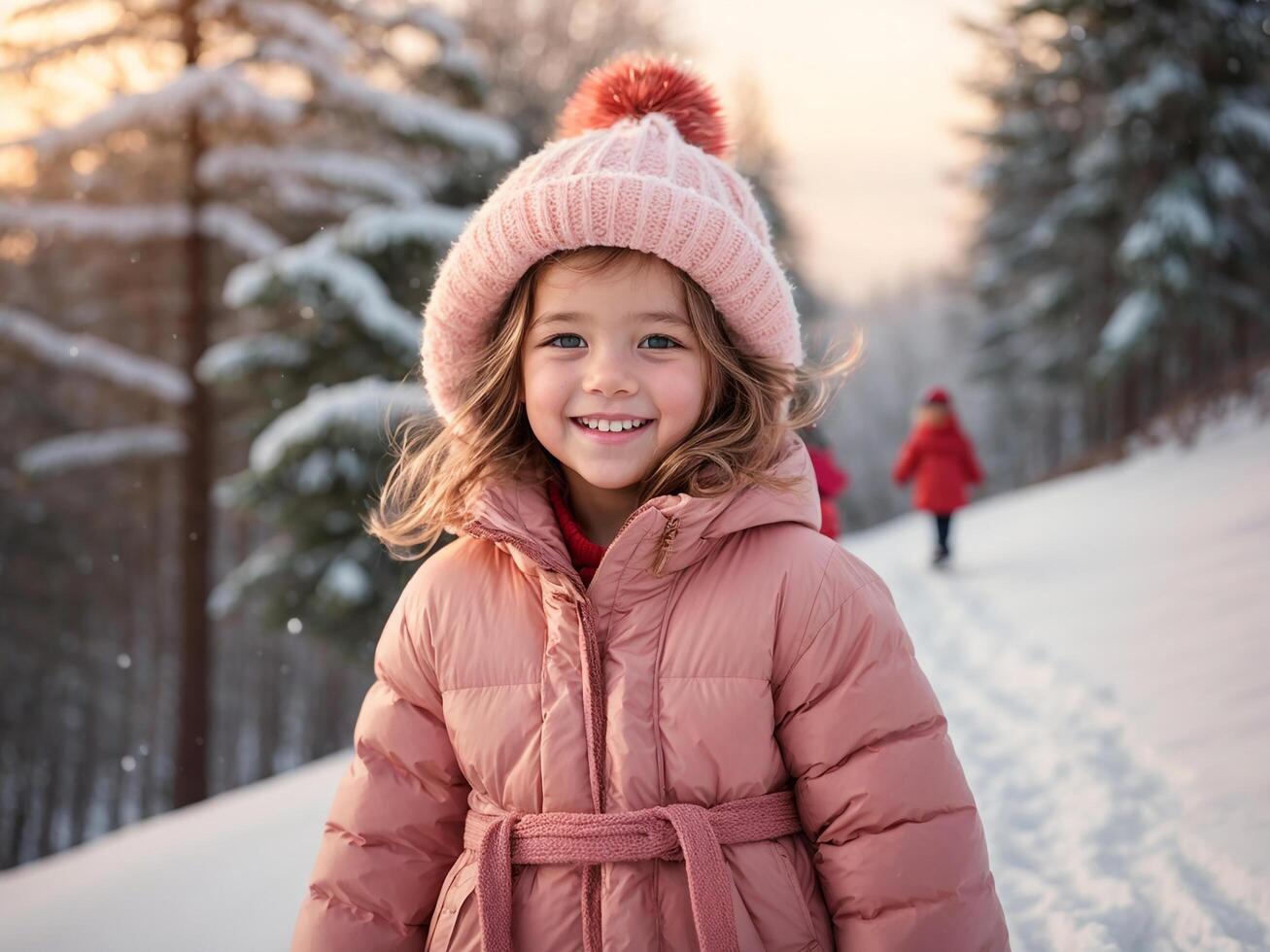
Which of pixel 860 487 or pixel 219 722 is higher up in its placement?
pixel 860 487

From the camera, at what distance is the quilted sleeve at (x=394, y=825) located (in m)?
A: 1.85

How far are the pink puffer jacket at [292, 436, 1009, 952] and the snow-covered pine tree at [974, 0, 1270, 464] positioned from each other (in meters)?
10.3

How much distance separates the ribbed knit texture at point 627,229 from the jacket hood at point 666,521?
339mm

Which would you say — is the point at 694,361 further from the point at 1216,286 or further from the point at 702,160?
the point at 1216,286

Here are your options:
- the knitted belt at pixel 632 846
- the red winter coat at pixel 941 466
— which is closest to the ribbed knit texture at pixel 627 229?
the knitted belt at pixel 632 846

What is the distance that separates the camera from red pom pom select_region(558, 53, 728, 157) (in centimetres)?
222

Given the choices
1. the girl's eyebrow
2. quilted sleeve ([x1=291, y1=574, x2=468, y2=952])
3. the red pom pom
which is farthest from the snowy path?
the red pom pom

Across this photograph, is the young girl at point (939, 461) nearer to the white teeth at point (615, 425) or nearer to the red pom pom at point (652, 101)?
the red pom pom at point (652, 101)

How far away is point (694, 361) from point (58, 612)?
1749cm

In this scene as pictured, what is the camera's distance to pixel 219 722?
21531 millimetres

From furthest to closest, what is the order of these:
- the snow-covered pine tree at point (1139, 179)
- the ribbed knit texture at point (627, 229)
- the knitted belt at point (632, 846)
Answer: the snow-covered pine tree at point (1139, 179) < the ribbed knit texture at point (627, 229) < the knitted belt at point (632, 846)

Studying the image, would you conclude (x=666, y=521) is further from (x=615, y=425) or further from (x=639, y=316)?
(x=639, y=316)

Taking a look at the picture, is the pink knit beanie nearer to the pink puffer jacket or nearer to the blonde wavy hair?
the blonde wavy hair

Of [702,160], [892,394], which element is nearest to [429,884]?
[702,160]
